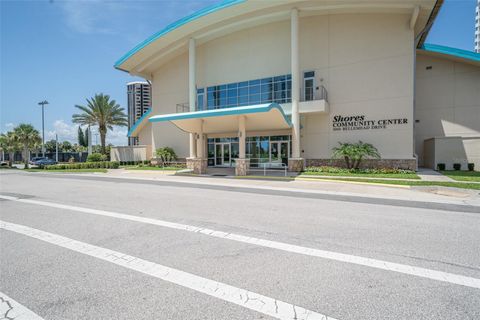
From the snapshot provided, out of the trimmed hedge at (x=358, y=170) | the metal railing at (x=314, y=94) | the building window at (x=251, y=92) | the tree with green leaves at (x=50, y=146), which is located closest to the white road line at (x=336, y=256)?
the trimmed hedge at (x=358, y=170)

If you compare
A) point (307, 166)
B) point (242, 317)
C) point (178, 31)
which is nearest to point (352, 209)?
point (242, 317)

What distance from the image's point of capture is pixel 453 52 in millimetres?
19578

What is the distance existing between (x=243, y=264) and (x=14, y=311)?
2.87m

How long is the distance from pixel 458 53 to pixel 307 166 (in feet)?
47.8

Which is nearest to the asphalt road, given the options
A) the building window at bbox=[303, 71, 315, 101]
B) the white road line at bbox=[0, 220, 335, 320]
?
the white road line at bbox=[0, 220, 335, 320]

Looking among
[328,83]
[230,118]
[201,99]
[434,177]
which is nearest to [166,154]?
[201,99]

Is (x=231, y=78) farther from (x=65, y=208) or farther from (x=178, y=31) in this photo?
(x=65, y=208)

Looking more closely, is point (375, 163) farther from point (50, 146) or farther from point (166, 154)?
point (50, 146)

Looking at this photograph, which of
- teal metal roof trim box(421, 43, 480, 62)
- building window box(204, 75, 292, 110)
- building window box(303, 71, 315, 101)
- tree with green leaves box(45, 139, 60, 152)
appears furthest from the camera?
tree with green leaves box(45, 139, 60, 152)

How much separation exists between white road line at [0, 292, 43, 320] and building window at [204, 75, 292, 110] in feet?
69.7

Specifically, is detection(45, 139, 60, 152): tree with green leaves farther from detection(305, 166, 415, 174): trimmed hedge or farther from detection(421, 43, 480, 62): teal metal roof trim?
detection(421, 43, 480, 62): teal metal roof trim

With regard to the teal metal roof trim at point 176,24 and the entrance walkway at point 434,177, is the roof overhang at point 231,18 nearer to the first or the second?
the teal metal roof trim at point 176,24

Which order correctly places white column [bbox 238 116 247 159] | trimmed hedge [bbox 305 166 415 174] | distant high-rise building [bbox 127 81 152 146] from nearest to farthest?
trimmed hedge [bbox 305 166 415 174], white column [bbox 238 116 247 159], distant high-rise building [bbox 127 81 152 146]

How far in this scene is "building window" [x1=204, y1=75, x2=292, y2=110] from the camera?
72.6 feet
